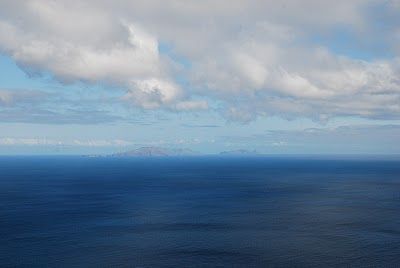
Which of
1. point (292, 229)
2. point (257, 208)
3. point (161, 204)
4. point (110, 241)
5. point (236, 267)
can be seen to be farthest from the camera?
point (161, 204)

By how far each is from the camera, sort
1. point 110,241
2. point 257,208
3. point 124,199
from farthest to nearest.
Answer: point 124,199 < point 257,208 < point 110,241

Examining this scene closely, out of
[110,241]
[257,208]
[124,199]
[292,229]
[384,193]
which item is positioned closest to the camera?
[110,241]

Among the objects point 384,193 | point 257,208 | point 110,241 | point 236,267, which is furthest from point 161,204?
point 384,193

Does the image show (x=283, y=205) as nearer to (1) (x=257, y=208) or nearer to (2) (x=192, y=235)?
(1) (x=257, y=208)

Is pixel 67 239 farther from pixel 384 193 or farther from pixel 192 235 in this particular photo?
pixel 384 193

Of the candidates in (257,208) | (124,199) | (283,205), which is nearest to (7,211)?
(124,199)

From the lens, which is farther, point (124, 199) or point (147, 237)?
point (124, 199)

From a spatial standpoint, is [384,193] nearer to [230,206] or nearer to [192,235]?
[230,206]

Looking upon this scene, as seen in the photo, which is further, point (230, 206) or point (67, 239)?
point (230, 206)

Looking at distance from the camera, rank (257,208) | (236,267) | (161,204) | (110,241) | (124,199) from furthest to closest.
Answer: (124,199)
(161,204)
(257,208)
(110,241)
(236,267)
